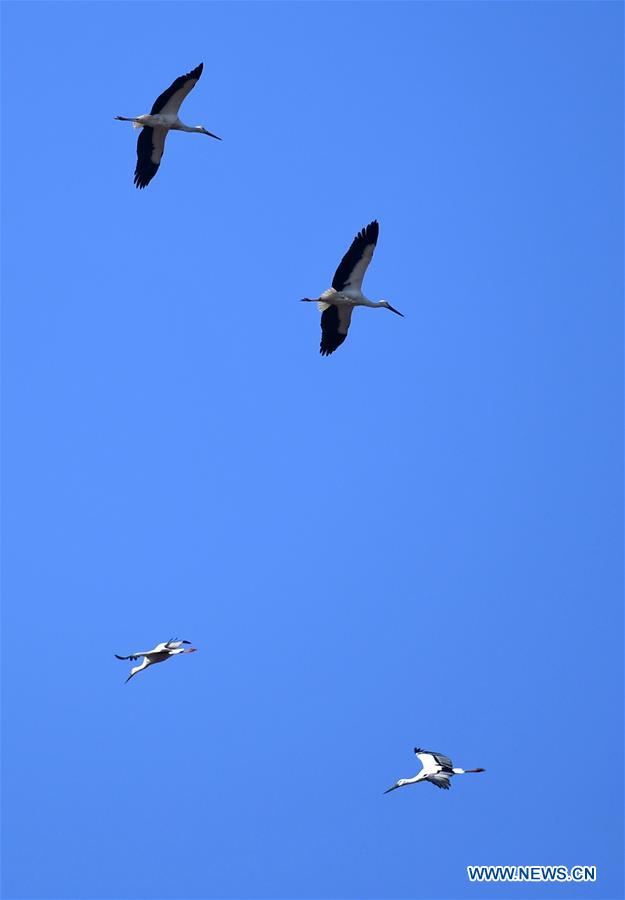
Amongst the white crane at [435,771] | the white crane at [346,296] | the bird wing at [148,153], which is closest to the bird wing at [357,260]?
the white crane at [346,296]

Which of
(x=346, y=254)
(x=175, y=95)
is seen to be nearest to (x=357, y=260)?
(x=346, y=254)

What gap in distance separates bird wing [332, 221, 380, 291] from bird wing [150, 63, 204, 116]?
448 centimetres

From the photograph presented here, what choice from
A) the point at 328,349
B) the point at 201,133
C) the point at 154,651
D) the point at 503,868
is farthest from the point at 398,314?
the point at 503,868

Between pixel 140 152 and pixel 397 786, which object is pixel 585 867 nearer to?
pixel 397 786

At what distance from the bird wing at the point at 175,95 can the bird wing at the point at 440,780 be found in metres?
13.8

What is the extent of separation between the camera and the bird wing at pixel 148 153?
124ft

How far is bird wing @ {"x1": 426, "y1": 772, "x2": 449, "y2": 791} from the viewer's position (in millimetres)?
34438

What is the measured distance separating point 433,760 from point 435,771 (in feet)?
1.50

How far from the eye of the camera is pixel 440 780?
34.6 m

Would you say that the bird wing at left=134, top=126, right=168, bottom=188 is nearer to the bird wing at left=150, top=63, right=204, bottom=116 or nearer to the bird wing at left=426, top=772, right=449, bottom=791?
the bird wing at left=150, top=63, right=204, bottom=116

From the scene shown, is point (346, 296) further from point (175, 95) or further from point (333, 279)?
point (175, 95)

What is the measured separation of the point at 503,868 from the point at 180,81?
1798 cm

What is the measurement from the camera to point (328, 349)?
124 feet

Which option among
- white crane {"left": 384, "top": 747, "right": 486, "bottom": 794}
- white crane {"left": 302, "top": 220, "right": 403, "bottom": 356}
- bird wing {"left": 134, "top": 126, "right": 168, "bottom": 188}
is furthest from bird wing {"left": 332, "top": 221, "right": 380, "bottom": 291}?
white crane {"left": 384, "top": 747, "right": 486, "bottom": 794}
